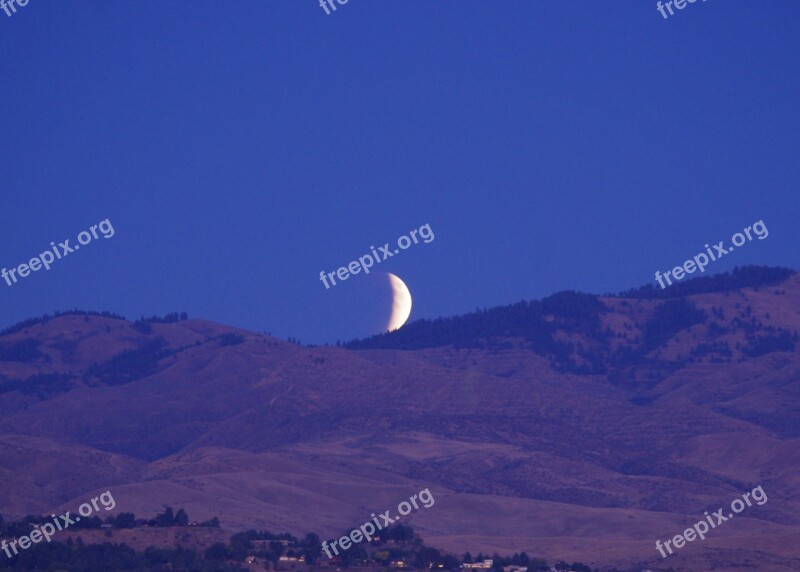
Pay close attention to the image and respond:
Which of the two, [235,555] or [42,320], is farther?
[42,320]

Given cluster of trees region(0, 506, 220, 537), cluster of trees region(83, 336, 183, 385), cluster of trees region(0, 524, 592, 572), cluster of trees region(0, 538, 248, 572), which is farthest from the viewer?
cluster of trees region(83, 336, 183, 385)

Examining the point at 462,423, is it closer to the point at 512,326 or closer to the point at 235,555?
the point at 512,326

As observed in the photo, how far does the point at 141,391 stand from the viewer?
13788 cm

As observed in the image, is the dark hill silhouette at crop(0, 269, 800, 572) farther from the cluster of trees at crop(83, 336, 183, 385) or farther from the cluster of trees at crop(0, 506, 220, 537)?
the cluster of trees at crop(0, 506, 220, 537)

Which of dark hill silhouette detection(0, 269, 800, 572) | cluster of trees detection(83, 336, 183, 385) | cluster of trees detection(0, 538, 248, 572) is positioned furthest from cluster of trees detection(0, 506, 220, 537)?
cluster of trees detection(83, 336, 183, 385)

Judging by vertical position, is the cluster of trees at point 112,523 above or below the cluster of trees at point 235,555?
above

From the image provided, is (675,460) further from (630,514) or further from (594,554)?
(594,554)

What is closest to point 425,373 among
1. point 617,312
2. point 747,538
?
point 617,312

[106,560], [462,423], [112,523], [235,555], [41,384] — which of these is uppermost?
[41,384]

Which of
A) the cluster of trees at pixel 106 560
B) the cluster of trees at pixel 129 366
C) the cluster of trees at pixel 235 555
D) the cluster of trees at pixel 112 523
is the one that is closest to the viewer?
the cluster of trees at pixel 106 560

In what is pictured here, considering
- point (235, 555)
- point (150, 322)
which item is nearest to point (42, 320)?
point (150, 322)

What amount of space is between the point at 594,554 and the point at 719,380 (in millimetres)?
62361

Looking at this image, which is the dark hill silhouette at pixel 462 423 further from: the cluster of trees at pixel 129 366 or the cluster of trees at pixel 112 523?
the cluster of trees at pixel 112 523

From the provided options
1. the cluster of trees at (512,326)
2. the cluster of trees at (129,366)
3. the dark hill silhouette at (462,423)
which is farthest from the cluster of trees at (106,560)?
the cluster of trees at (512,326)
